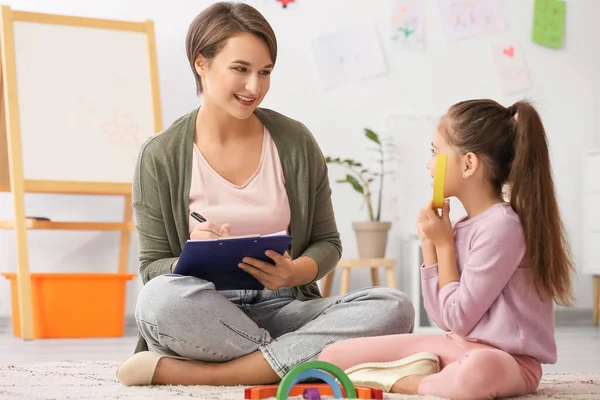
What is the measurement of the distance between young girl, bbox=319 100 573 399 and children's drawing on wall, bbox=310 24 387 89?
2.06m

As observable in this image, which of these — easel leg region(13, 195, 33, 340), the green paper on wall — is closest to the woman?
easel leg region(13, 195, 33, 340)

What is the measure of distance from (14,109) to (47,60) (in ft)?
0.69

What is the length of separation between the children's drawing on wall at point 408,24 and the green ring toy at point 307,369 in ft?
7.98

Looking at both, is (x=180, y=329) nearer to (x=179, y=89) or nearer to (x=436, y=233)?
(x=436, y=233)

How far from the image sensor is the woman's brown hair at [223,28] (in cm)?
157

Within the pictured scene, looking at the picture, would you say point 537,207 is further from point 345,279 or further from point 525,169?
point 345,279

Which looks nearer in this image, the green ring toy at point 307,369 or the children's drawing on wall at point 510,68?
the green ring toy at point 307,369

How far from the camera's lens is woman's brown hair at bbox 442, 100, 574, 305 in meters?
1.33

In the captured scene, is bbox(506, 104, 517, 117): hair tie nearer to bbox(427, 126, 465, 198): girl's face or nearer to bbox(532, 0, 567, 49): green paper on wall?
bbox(427, 126, 465, 198): girl's face

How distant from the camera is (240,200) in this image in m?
1.61

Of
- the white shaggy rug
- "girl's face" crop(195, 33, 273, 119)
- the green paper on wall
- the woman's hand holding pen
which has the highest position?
the green paper on wall

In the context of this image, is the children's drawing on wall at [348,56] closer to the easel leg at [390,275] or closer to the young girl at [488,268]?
the easel leg at [390,275]

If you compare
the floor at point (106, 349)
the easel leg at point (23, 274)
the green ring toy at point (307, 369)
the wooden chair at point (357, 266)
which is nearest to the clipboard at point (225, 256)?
the green ring toy at point (307, 369)

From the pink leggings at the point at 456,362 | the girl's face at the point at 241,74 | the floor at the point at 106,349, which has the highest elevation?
the girl's face at the point at 241,74
